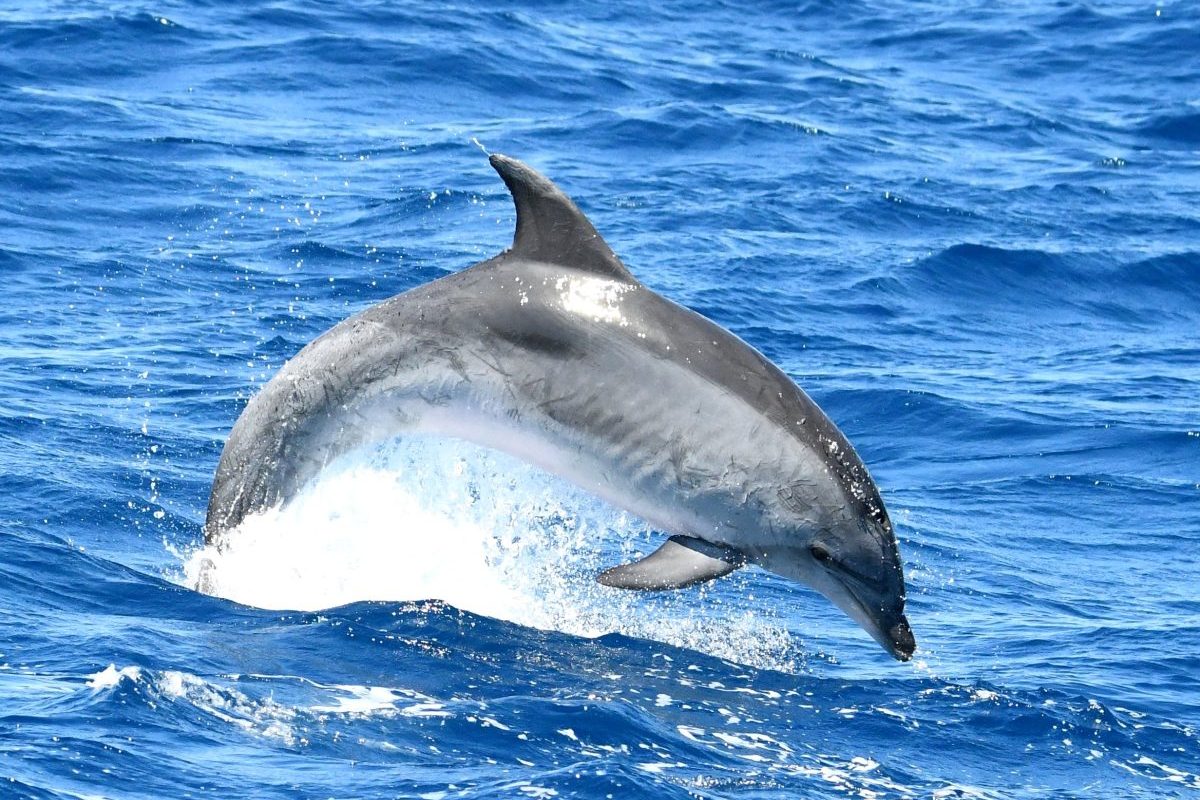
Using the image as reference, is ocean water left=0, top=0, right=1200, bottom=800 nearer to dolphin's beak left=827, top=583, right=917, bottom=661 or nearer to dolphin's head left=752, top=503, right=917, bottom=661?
dolphin's beak left=827, top=583, right=917, bottom=661

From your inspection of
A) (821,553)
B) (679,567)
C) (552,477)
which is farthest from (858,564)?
(552,477)

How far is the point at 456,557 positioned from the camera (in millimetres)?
10570

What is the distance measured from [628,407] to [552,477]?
0.82 metres

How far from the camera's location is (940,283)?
1850 cm

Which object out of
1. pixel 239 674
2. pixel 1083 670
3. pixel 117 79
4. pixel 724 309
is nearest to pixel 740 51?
pixel 117 79

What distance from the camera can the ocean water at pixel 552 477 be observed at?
8.26 metres

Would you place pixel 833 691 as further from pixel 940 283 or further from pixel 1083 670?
pixel 940 283

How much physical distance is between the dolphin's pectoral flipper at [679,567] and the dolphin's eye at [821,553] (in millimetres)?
326

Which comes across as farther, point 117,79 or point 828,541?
point 117,79

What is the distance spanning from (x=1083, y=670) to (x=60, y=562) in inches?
214

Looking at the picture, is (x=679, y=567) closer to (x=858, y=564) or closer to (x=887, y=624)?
Result: (x=858, y=564)

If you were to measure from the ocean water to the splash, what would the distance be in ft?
0.10

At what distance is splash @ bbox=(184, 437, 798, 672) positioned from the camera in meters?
9.62

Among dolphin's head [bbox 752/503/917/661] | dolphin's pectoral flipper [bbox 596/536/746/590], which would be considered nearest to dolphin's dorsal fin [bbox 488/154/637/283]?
dolphin's pectoral flipper [bbox 596/536/746/590]
